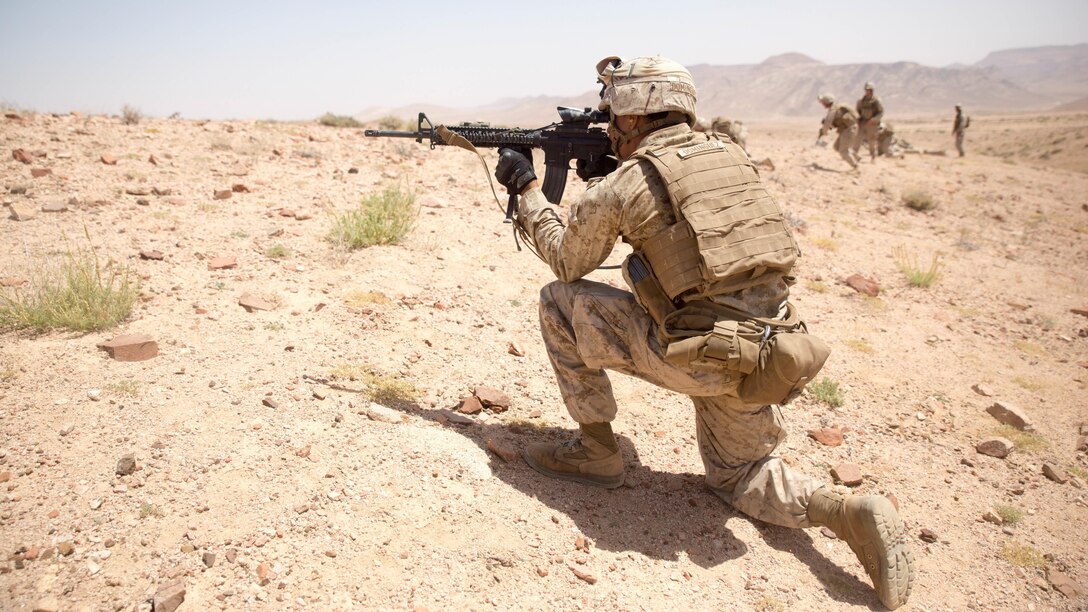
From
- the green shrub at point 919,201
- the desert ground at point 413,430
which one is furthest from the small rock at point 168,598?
the green shrub at point 919,201

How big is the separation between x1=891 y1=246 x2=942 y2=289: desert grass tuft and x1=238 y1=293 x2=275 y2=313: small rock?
5.91 metres

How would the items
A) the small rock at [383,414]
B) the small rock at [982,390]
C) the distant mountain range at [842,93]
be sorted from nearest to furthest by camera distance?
the small rock at [383,414] < the small rock at [982,390] < the distant mountain range at [842,93]

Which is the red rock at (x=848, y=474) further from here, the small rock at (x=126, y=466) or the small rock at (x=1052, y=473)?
the small rock at (x=126, y=466)

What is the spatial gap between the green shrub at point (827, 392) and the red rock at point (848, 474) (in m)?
0.70

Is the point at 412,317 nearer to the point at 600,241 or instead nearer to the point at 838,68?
the point at 600,241

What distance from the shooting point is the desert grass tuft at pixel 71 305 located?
365 cm

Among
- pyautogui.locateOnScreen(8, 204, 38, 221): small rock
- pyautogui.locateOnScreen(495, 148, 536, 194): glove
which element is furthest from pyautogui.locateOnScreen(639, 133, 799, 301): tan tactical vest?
pyautogui.locateOnScreen(8, 204, 38, 221): small rock

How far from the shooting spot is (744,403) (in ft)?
9.23

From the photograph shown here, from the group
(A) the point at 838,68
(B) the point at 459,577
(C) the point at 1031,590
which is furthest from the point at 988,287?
(A) the point at 838,68

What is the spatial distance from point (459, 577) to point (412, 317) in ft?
7.50

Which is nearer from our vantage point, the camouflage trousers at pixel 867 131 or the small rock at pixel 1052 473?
the small rock at pixel 1052 473

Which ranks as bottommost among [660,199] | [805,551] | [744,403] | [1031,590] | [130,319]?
[1031,590]

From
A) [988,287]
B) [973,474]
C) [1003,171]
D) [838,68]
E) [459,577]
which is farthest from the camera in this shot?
[838,68]

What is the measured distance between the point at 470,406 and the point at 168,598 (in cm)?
176
